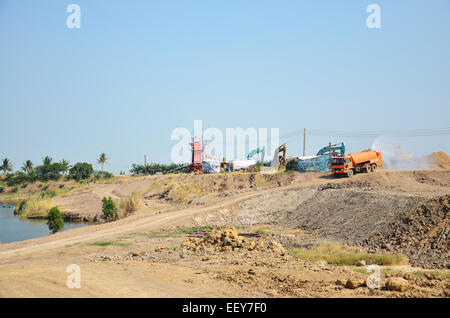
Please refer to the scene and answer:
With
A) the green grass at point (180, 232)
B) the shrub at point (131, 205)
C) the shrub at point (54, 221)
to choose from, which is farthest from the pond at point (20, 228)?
the green grass at point (180, 232)

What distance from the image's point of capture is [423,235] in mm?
19438

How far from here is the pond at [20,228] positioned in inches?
1500

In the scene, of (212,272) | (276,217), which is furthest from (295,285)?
(276,217)

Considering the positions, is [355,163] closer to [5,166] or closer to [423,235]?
[423,235]

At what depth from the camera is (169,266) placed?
1524 cm

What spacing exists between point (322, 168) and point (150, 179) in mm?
31573

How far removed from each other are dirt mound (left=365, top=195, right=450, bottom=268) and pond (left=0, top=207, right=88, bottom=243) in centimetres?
3065

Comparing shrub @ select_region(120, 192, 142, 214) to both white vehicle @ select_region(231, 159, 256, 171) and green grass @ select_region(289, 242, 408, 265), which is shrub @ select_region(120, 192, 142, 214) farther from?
green grass @ select_region(289, 242, 408, 265)

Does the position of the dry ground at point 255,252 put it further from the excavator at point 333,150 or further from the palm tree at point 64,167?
the palm tree at point 64,167

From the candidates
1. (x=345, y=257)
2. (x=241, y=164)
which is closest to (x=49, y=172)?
(x=241, y=164)

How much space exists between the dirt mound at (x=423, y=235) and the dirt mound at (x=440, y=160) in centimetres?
2997

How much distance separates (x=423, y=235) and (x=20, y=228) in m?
40.3

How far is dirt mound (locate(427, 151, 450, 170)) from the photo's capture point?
48.8 meters

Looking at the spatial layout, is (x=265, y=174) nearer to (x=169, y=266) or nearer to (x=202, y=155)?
(x=202, y=155)
